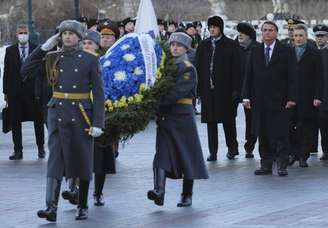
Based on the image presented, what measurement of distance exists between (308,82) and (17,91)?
4.44 metres

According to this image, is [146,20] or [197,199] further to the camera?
[146,20]

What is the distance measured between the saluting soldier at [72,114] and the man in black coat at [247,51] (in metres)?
5.82

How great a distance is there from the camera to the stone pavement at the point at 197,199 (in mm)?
12250

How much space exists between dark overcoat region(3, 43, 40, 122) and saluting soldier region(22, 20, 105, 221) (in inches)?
252

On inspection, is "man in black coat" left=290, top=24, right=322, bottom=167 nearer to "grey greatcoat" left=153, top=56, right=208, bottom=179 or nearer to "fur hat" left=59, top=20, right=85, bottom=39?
"grey greatcoat" left=153, top=56, right=208, bottom=179

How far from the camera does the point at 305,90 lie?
58.1 ft

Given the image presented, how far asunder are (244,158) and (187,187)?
5.06 meters

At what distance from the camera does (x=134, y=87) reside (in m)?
13.2

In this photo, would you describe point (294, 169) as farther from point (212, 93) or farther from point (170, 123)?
point (170, 123)

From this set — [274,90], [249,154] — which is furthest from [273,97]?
[249,154]

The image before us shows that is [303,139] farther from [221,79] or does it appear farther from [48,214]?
[48,214]

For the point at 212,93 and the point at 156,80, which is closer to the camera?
the point at 156,80

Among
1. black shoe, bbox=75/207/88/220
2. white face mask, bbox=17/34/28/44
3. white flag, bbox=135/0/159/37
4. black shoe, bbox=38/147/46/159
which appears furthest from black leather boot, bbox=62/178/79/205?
white face mask, bbox=17/34/28/44

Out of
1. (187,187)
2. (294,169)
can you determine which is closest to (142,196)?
(187,187)
